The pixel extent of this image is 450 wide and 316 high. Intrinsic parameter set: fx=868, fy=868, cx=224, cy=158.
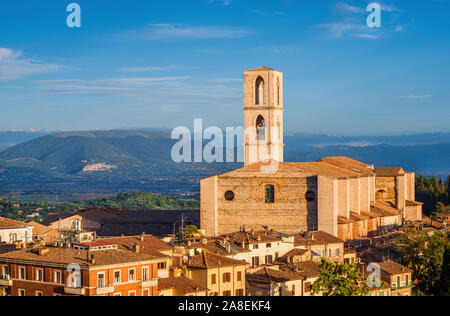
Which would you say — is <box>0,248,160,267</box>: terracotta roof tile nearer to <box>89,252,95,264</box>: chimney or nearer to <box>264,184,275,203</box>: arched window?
<box>89,252,95,264</box>: chimney

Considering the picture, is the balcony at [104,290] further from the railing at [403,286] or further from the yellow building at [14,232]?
the yellow building at [14,232]

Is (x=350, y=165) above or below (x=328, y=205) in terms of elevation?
above

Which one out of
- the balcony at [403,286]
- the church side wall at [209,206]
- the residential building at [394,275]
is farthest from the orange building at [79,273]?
the church side wall at [209,206]

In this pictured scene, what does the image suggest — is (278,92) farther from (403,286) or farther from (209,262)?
(209,262)

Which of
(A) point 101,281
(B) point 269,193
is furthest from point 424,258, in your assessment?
(A) point 101,281

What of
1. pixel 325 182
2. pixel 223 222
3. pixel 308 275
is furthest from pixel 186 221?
pixel 308 275
